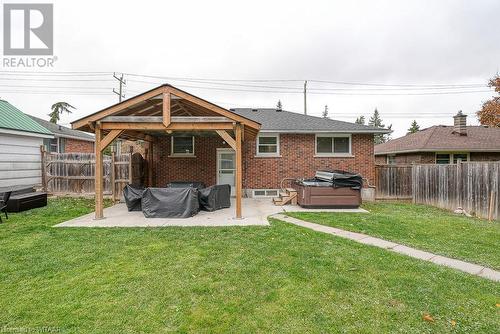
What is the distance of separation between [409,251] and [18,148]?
12.7 m

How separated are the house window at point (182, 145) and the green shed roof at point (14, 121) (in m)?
5.10

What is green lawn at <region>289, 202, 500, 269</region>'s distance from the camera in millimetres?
4821

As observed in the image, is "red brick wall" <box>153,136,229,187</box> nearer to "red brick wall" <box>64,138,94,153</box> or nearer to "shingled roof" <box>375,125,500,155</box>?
"red brick wall" <box>64,138,94,153</box>

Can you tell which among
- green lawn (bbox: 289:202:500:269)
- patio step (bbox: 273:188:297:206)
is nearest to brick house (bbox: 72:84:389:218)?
patio step (bbox: 273:188:297:206)

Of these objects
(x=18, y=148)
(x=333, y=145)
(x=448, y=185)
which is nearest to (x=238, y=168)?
(x=333, y=145)

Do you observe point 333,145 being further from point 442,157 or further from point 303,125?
point 442,157

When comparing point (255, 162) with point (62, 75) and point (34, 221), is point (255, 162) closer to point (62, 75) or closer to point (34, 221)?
point (34, 221)

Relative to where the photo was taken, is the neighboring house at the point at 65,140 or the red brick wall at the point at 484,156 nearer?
the red brick wall at the point at 484,156

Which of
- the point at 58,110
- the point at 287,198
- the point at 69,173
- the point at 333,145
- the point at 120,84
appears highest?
the point at 120,84

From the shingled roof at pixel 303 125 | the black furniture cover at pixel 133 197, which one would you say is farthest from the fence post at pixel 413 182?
the black furniture cover at pixel 133 197

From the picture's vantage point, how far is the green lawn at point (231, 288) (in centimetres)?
267

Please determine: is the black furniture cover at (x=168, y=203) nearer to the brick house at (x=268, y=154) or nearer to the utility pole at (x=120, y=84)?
the brick house at (x=268, y=154)

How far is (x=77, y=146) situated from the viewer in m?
18.7

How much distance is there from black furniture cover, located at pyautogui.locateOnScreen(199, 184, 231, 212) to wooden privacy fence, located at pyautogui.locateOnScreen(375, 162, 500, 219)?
7.32m
